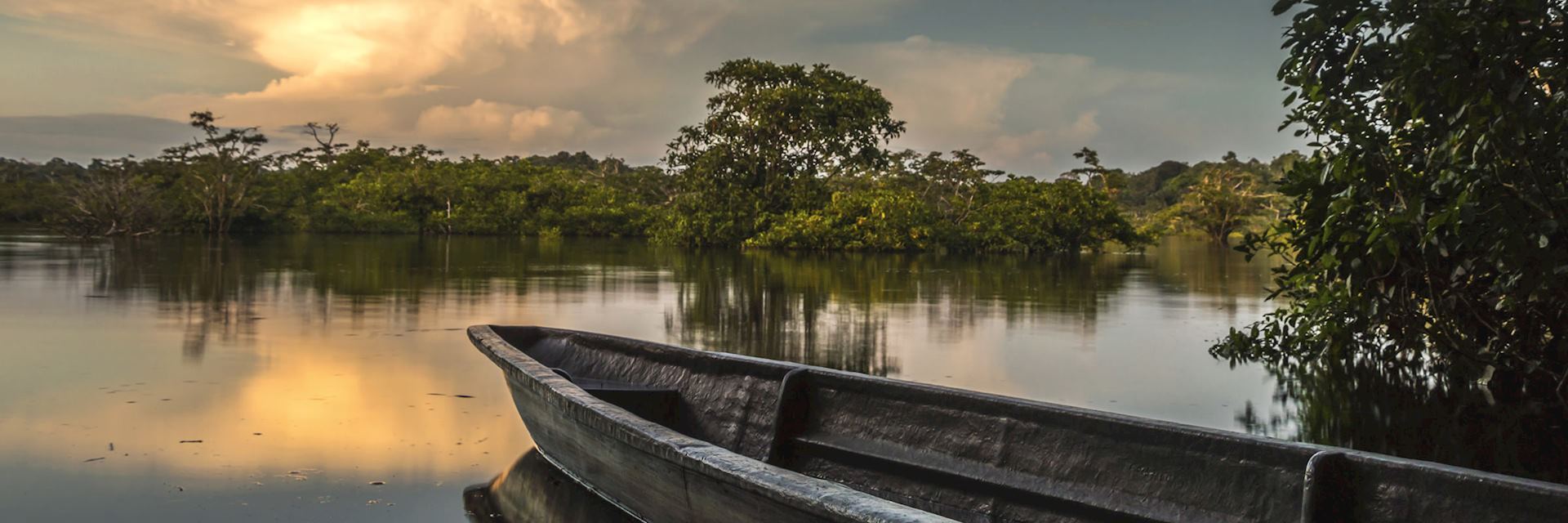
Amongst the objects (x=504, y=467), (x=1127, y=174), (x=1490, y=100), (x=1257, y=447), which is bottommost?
(x=504, y=467)

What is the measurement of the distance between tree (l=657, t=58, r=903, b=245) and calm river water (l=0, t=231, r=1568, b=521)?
1430 cm

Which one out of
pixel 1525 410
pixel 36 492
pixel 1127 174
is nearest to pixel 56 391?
pixel 36 492

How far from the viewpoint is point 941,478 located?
372 cm

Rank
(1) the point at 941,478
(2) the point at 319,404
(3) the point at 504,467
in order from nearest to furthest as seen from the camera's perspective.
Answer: (1) the point at 941,478 < (3) the point at 504,467 < (2) the point at 319,404

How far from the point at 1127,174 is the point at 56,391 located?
94272 mm

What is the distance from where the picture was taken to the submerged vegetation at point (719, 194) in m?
30.3

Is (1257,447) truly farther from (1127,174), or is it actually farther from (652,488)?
(1127,174)

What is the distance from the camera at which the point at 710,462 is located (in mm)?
2727

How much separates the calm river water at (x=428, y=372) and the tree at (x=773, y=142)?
46.9ft

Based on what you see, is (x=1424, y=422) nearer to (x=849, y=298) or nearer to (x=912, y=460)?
(x=912, y=460)

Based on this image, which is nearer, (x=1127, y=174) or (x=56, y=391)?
(x=56, y=391)

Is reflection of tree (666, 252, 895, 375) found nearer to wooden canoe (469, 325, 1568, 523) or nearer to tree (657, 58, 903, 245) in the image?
wooden canoe (469, 325, 1568, 523)

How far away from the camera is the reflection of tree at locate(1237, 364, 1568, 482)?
15.6 ft

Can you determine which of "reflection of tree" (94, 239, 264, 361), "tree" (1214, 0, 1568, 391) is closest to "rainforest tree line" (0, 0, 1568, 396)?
"tree" (1214, 0, 1568, 391)
